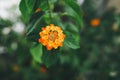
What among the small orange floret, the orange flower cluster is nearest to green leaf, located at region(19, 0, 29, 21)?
the orange flower cluster

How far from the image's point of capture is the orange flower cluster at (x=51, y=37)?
4.98 feet

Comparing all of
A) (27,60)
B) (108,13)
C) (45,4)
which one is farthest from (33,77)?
(45,4)

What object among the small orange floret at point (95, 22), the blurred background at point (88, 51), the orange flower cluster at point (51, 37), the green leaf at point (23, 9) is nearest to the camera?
the orange flower cluster at point (51, 37)

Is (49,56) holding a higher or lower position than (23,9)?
lower

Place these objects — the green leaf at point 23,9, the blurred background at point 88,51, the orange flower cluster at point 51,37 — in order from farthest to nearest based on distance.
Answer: the blurred background at point 88,51
the green leaf at point 23,9
the orange flower cluster at point 51,37

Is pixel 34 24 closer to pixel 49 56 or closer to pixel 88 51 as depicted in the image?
pixel 49 56

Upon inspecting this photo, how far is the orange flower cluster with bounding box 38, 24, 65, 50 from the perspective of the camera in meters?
1.52

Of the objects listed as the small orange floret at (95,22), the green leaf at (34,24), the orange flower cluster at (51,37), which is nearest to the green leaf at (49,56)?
the orange flower cluster at (51,37)

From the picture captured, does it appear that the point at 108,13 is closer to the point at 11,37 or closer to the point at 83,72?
the point at 83,72

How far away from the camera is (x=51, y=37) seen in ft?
5.10

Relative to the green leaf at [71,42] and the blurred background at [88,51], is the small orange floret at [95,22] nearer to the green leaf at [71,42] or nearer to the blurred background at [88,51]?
the blurred background at [88,51]

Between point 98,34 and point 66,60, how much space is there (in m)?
0.55

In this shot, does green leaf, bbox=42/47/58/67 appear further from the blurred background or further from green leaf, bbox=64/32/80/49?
the blurred background

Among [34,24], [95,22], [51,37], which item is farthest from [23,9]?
[95,22]
